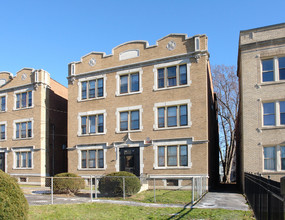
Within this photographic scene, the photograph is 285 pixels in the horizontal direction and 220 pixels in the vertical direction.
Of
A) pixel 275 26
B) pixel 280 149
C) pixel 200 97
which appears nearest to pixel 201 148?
pixel 200 97

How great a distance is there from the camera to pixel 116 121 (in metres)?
24.5

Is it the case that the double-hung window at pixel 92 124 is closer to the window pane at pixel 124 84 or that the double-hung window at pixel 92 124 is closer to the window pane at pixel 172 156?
the window pane at pixel 124 84

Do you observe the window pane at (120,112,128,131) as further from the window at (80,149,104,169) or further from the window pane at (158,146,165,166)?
the window pane at (158,146,165,166)

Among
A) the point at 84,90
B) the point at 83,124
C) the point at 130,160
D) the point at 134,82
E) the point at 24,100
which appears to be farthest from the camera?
the point at 24,100

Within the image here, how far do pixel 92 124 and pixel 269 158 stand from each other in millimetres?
14643

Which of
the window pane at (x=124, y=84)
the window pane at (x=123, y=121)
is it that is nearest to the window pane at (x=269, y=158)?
the window pane at (x=123, y=121)

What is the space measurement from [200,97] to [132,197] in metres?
9.04

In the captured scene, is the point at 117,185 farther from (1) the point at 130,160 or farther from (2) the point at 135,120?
(2) the point at 135,120

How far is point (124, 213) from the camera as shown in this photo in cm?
1218

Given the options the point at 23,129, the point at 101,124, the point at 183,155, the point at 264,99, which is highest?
the point at 264,99

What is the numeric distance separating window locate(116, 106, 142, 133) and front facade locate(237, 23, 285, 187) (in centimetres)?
825

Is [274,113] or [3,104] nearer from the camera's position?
[274,113]

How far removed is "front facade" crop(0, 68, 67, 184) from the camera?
28797 millimetres

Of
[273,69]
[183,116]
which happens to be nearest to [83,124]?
[183,116]
